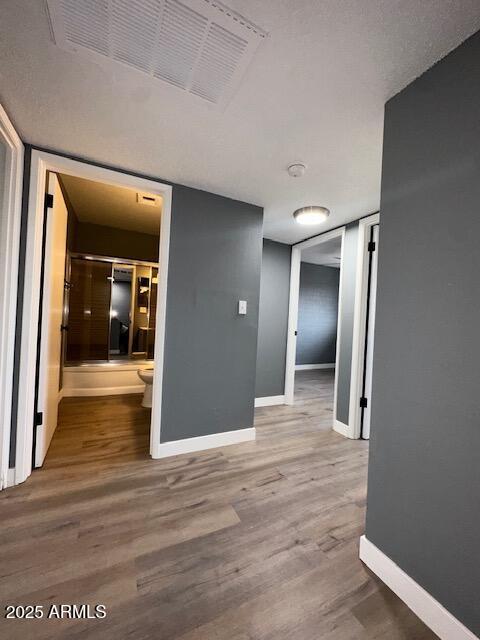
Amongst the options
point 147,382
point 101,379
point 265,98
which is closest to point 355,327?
point 265,98

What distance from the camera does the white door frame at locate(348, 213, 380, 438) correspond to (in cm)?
268

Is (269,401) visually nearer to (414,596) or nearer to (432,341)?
(414,596)

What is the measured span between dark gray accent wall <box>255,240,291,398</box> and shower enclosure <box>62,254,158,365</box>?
6.39ft

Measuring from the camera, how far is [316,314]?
6559mm

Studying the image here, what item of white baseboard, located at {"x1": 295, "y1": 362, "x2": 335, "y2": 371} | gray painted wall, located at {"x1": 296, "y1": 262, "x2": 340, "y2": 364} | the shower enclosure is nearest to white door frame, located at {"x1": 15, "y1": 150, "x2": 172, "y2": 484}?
the shower enclosure

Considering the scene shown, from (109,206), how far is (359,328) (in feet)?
10.4

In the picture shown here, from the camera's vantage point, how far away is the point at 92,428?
103 inches

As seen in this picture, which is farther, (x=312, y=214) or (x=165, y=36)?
(x=312, y=214)

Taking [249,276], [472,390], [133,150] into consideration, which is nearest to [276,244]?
[249,276]

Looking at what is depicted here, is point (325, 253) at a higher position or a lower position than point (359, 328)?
higher

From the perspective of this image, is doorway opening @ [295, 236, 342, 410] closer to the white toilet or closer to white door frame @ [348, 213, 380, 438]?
white door frame @ [348, 213, 380, 438]

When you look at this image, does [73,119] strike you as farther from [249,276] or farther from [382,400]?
[382,400]

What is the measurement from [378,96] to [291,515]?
2264 mm

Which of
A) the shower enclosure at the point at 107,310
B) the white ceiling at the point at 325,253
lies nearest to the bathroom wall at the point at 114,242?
the shower enclosure at the point at 107,310
